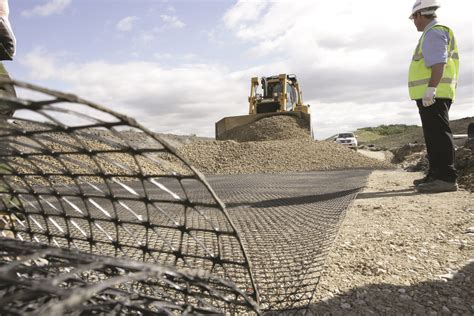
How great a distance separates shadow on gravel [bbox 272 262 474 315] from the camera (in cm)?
154

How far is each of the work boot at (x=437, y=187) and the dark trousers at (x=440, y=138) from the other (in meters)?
0.06

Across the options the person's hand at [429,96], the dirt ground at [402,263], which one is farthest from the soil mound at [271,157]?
the dirt ground at [402,263]

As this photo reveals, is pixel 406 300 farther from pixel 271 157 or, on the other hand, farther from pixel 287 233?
pixel 271 157

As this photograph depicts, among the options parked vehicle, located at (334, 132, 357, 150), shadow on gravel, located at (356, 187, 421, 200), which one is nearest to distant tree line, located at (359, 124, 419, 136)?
parked vehicle, located at (334, 132, 357, 150)

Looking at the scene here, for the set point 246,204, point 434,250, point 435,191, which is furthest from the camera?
point 435,191

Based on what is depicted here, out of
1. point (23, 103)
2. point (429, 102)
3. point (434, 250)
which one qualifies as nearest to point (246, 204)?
point (434, 250)

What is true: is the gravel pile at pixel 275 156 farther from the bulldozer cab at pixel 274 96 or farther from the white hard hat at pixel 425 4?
the white hard hat at pixel 425 4

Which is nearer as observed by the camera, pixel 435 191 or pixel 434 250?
pixel 434 250

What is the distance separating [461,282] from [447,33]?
10.6 feet

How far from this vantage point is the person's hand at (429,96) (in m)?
3.97

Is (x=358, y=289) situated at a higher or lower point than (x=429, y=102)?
lower

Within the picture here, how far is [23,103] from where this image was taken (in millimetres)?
844

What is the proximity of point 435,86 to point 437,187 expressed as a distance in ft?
3.72

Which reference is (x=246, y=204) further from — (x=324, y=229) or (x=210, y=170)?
(x=210, y=170)
